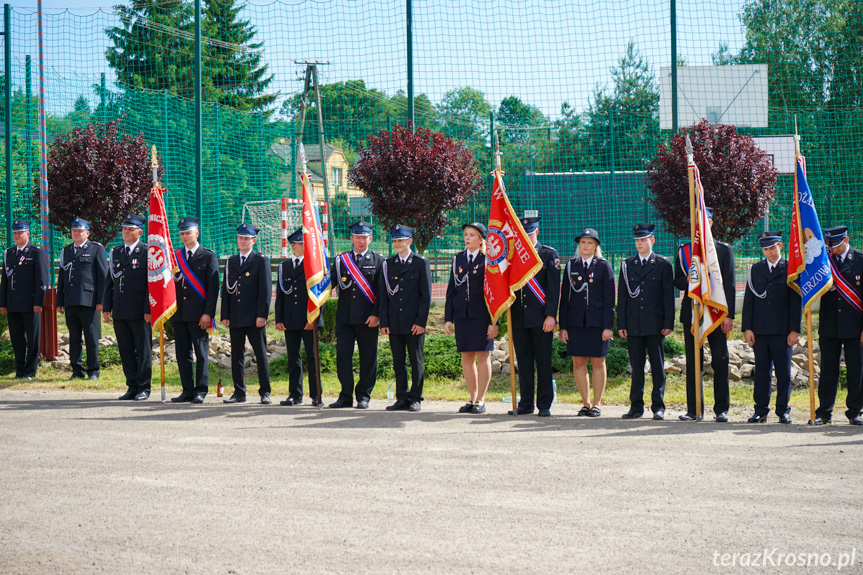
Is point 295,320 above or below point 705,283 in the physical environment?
below

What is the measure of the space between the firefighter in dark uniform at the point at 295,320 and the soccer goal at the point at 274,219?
5579mm

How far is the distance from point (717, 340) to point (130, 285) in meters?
6.30

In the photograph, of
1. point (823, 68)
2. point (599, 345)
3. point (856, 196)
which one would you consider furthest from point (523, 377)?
point (823, 68)

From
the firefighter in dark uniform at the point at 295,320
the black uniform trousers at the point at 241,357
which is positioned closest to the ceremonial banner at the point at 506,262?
the firefighter in dark uniform at the point at 295,320

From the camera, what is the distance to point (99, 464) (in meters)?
6.13

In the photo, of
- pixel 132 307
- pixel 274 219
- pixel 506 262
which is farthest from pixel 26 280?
pixel 274 219

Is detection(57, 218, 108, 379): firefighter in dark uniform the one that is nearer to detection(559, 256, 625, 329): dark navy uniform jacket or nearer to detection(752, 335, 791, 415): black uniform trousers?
detection(559, 256, 625, 329): dark navy uniform jacket

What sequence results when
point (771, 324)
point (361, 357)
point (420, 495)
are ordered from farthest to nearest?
point (361, 357) < point (771, 324) < point (420, 495)

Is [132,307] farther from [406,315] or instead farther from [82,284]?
[406,315]

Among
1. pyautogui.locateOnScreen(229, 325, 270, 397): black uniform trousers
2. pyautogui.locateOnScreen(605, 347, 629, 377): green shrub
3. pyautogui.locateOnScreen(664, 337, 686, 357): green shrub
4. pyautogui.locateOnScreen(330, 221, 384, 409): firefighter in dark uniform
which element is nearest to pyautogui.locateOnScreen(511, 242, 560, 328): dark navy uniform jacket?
pyautogui.locateOnScreen(330, 221, 384, 409): firefighter in dark uniform

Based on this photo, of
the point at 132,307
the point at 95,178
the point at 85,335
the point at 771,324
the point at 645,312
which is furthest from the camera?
the point at 95,178

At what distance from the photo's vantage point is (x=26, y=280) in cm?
1112

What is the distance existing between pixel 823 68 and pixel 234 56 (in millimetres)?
9401

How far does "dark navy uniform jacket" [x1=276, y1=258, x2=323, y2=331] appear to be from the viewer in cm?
931
